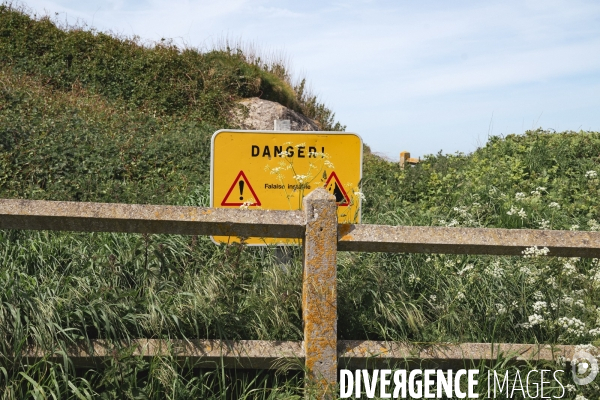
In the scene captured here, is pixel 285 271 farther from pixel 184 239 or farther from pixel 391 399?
pixel 184 239

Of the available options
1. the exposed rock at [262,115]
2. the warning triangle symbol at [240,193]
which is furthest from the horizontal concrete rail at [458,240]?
the exposed rock at [262,115]

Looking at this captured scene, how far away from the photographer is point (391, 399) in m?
3.52

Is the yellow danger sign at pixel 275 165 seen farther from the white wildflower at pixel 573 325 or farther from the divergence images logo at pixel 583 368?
the divergence images logo at pixel 583 368

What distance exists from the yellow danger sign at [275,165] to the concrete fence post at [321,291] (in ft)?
5.02

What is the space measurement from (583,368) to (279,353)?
66.1 inches

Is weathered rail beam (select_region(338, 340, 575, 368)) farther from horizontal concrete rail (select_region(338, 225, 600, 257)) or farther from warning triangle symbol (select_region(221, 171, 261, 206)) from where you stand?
warning triangle symbol (select_region(221, 171, 261, 206))

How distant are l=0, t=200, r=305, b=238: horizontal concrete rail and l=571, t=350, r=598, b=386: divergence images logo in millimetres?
1718

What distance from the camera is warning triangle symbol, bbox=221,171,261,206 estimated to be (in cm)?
499

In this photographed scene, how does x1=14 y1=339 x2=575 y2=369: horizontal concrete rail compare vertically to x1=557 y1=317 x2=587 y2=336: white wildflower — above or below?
below

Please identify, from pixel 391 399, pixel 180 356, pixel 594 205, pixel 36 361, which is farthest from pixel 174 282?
pixel 594 205

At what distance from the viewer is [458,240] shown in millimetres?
3467

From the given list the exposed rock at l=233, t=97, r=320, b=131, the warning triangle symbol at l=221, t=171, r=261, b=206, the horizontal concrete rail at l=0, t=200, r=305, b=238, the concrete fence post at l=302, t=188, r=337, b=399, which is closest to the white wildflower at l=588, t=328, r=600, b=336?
the concrete fence post at l=302, t=188, r=337, b=399

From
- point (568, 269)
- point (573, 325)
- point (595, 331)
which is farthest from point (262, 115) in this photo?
point (595, 331)

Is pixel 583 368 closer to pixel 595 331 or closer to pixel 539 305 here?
pixel 595 331
